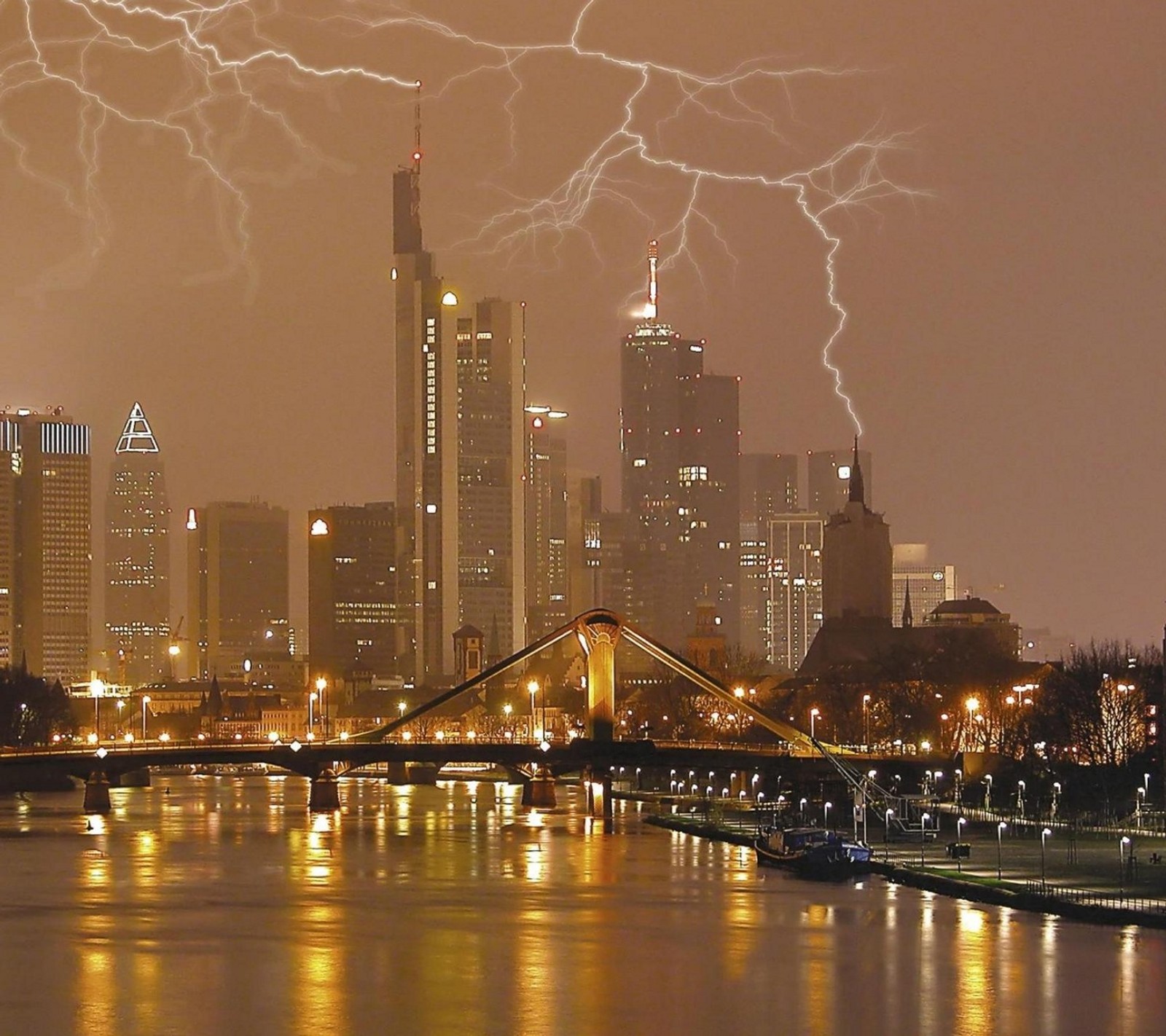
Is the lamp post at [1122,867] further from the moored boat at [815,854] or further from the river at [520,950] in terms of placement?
the moored boat at [815,854]

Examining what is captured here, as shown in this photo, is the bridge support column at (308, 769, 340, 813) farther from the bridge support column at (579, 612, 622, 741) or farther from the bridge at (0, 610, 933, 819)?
the bridge support column at (579, 612, 622, 741)

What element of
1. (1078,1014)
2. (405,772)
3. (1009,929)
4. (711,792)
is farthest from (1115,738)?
(405,772)

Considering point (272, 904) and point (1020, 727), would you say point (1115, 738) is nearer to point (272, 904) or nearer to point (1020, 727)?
point (1020, 727)

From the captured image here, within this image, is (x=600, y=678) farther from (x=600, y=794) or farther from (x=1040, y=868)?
(x=1040, y=868)

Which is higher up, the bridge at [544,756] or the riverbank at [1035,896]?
the bridge at [544,756]

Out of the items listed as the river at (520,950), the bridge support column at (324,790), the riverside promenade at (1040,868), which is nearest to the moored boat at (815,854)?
the riverside promenade at (1040,868)

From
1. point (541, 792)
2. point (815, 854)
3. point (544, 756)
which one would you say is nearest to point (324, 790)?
point (544, 756)
